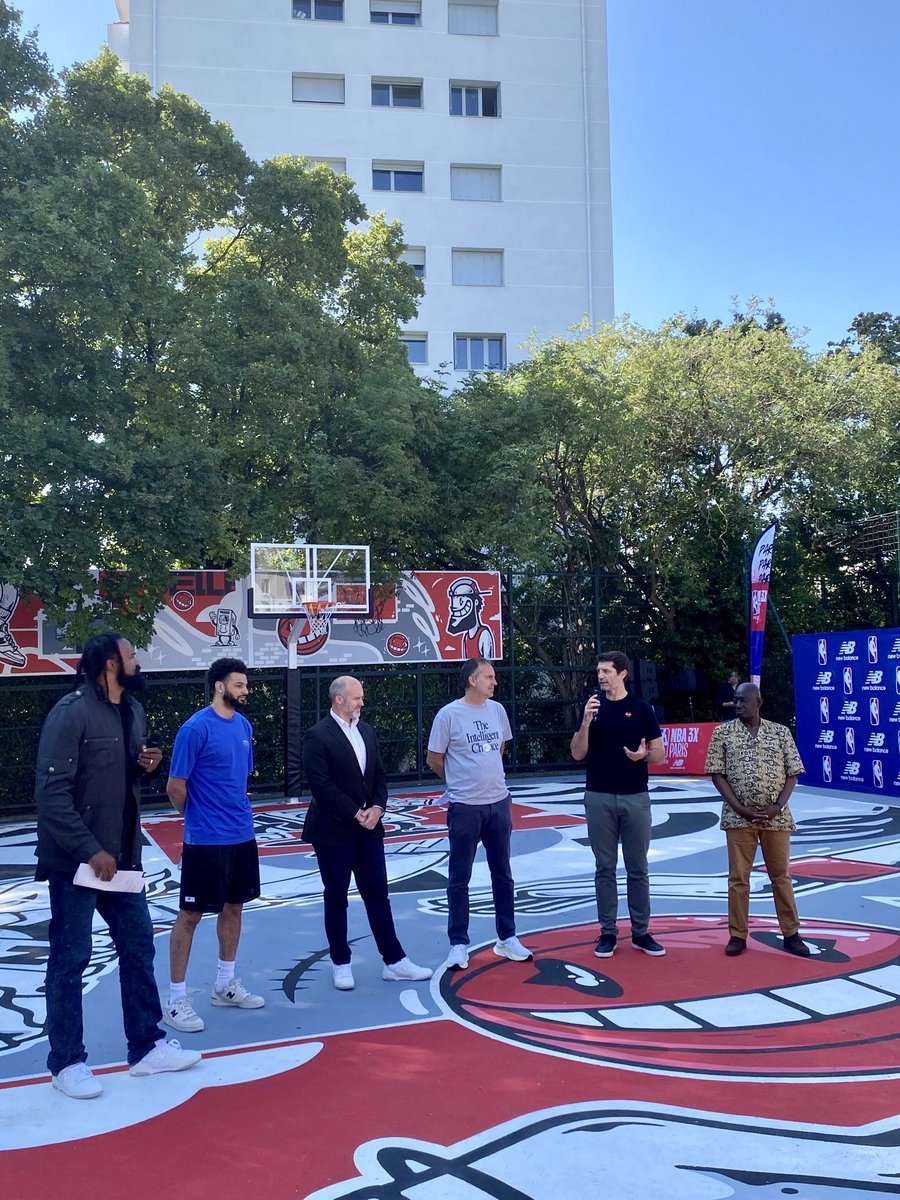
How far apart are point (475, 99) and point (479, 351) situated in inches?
311

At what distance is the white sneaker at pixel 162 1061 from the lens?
452cm

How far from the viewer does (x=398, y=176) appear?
101 feet

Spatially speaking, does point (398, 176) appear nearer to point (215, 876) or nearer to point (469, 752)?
point (469, 752)

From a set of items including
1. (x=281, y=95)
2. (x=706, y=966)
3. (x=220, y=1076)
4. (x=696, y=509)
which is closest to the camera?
(x=220, y=1076)

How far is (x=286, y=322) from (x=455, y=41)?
66.4 feet

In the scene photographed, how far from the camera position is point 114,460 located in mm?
13359

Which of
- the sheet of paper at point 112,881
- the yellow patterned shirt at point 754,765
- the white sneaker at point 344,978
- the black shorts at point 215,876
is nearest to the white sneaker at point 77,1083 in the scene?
the sheet of paper at point 112,881

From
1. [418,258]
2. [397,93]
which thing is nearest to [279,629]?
[418,258]

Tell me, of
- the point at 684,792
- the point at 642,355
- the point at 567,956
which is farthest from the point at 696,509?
the point at 567,956

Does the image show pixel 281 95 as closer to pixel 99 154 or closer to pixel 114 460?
pixel 99 154

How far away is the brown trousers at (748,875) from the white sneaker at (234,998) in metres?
2.81

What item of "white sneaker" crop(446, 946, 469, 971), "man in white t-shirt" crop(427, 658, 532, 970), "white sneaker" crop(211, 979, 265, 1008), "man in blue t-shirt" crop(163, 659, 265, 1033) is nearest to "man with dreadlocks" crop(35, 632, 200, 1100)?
"man in blue t-shirt" crop(163, 659, 265, 1033)

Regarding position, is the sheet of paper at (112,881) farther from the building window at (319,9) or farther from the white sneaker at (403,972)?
the building window at (319,9)

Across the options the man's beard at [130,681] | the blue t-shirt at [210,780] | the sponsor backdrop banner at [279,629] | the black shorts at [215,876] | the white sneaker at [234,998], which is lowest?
the white sneaker at [234,998]
